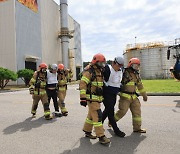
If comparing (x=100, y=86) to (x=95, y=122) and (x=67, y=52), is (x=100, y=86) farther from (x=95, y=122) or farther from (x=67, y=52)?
(x=67, y=52)

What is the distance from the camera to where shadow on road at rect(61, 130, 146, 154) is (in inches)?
173

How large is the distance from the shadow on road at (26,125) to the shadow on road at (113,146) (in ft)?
6.46

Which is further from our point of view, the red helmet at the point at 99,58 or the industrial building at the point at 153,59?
the industrial building at the point at 153,59

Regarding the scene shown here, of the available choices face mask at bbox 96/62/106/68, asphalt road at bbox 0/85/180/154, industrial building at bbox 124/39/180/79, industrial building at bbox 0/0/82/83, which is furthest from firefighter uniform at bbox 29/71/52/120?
industrial building at bbox 124/39/180/79

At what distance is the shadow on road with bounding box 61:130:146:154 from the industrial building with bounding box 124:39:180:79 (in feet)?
151

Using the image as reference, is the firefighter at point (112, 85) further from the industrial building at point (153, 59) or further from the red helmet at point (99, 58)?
the industrial building at point (153, 59)

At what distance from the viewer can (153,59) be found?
5072cm

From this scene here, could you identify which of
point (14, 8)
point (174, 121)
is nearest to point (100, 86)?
point (174, 121)

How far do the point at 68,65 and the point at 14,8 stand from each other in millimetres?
16805

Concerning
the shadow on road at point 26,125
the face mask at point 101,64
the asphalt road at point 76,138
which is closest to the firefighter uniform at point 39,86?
the shadow on road at point 26,125

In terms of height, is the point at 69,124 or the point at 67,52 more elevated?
the point at 67,52

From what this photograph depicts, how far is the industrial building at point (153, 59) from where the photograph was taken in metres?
49.3

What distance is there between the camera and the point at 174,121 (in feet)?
22.0

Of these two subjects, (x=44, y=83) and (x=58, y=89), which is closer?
(x=44, y=83)
